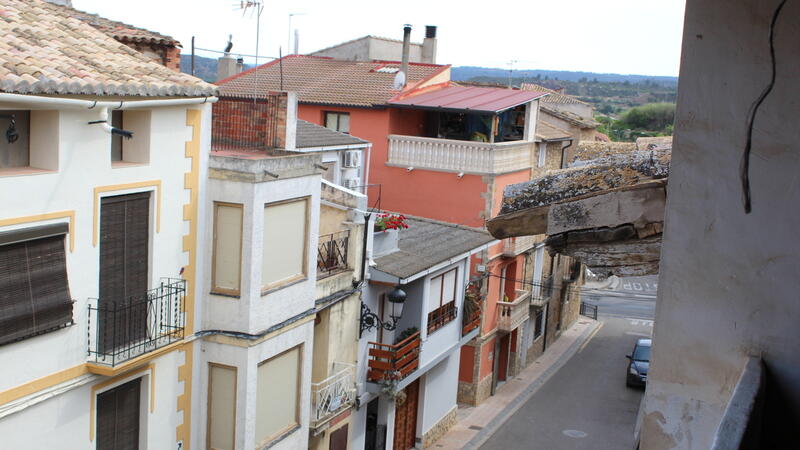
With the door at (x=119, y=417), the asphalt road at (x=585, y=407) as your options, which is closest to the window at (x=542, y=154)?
the asphalt road at (x=585, y=407)

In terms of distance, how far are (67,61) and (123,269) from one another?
3.15 meters

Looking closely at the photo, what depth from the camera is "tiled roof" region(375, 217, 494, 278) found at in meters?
22.4

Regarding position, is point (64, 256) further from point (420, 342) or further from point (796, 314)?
point (420, 342)

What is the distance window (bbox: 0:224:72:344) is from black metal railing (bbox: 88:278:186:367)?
71cm

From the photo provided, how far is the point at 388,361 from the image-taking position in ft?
73.3

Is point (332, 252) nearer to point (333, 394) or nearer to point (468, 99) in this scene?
point (333, 394)

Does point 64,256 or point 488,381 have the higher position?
point 64,256

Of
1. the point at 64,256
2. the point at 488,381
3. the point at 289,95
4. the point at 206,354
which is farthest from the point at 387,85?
the point at 64,256

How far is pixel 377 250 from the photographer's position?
2278 cm

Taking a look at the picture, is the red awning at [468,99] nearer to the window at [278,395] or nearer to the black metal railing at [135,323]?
the window at [278,395]

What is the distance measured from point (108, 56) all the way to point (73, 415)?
529cm

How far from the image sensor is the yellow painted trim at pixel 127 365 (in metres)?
12.9

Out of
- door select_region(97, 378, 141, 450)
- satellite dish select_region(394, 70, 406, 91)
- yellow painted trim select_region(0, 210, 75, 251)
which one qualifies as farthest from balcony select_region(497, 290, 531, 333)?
yellow painted trim select_region(0, 210, 75, 251)

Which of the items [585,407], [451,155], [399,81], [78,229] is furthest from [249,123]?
[585,407]
